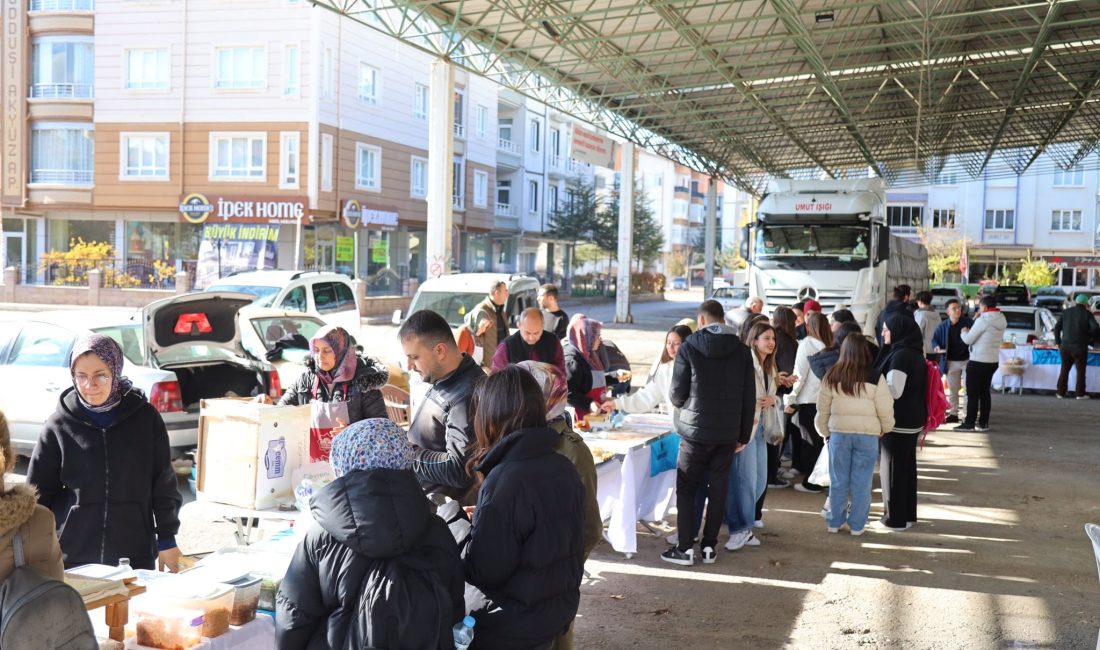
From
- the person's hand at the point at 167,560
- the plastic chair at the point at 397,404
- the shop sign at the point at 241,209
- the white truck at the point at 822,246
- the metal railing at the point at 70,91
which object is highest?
the metal railing at the point at 70,91

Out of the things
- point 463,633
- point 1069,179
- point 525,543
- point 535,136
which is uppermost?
point 535,136

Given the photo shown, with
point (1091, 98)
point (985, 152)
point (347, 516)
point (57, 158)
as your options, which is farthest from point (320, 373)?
point (985, 152)

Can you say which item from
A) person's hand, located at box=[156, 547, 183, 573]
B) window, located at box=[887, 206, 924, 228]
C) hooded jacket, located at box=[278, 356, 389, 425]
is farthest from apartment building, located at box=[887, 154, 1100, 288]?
person's hand, located at box=[156, 547, 183, 573]

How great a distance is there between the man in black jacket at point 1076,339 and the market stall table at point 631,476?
12.1 metres

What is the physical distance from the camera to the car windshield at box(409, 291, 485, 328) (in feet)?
52.4

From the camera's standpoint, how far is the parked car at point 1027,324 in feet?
66.6

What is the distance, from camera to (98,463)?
4098 mm

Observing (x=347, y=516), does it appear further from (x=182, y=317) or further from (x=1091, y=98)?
(x=1091, y=98)

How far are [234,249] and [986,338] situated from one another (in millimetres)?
28476

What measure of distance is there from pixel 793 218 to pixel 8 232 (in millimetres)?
31927

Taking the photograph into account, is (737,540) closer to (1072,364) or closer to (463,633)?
(463,633)

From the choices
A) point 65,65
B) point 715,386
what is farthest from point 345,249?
point 715,386

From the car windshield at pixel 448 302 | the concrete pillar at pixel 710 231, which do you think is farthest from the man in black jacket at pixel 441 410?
the concrete pillar at pixel 710 231

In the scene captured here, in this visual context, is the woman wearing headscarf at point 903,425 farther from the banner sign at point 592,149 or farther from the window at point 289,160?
the window at point 289,160
